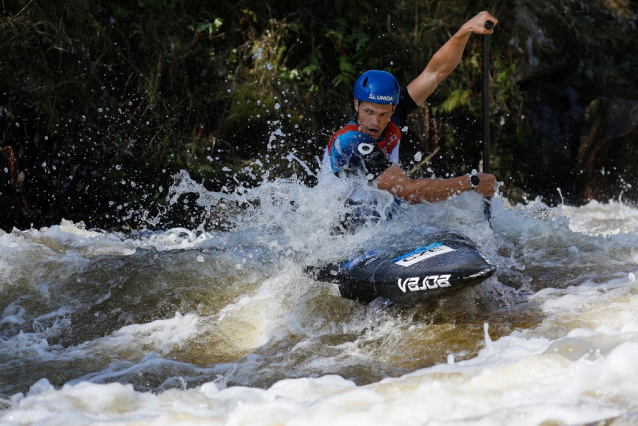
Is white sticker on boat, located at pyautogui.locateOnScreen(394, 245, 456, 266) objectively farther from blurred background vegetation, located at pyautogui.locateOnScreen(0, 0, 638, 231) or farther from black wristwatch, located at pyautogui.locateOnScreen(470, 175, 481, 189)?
blurred background vegetation, located at pyautogui.locateOnScreen(0, 0, 638, 231)

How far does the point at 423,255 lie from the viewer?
3.77 meters

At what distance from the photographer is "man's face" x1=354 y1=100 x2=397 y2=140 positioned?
14.1 feet

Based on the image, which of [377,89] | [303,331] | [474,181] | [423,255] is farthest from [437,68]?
[303,331]

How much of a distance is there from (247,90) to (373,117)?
423 cm

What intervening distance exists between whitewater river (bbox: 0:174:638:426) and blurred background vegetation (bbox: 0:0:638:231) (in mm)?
1525

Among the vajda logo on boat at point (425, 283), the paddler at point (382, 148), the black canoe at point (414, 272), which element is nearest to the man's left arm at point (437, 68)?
the paddler at point (382, 148)

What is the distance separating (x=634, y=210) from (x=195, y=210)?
5467mm

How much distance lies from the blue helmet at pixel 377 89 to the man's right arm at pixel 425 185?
511 mm

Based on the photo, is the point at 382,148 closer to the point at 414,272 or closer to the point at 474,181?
the point at 474,181

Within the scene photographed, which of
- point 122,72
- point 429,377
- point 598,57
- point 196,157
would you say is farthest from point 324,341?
point 598,57

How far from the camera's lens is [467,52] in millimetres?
8984

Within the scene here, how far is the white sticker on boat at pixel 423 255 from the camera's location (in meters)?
3.73

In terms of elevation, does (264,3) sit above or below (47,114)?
above

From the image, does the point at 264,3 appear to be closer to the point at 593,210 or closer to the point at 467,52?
the point at 467,52
